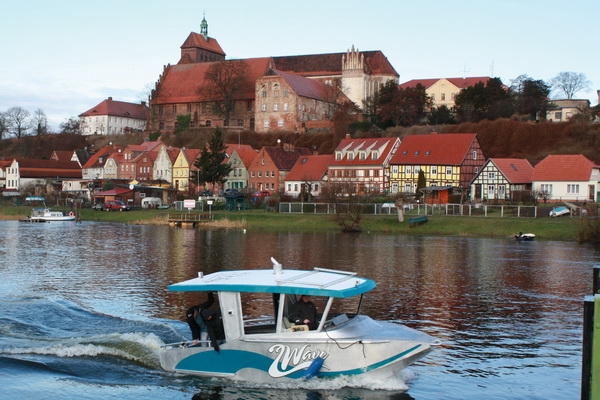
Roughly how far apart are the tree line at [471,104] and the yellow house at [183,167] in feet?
104

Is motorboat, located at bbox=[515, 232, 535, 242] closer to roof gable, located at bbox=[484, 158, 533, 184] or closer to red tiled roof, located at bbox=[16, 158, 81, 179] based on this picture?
roof gable, located at bbox=[484, 158, 533, 184]

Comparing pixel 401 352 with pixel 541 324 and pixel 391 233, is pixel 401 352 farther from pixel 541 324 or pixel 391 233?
pixel 391 233

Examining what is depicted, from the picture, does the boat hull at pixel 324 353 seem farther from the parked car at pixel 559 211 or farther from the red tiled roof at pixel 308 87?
the red tiled roof at pixel 308 87

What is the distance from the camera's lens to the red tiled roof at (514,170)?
8869 centimetres

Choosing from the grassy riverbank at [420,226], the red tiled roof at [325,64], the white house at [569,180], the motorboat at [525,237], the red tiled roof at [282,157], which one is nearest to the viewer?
the motorboat at [525,237]

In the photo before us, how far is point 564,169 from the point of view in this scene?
84.9 m

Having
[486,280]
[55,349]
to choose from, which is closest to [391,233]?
[486,280]

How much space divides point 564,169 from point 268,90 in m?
73.0

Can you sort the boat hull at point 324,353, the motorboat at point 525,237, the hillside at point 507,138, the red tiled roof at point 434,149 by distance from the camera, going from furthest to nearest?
the hillside at point 507,138
the red tiled roof at point 434,149
the motorboat at point 525,237
the boat hull at point 324,353

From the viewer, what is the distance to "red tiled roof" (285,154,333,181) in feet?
347

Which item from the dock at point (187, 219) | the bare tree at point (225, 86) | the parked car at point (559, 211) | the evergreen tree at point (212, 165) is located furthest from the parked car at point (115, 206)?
the parked car at point (559, 211)

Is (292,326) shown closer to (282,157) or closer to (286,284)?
(286,284)

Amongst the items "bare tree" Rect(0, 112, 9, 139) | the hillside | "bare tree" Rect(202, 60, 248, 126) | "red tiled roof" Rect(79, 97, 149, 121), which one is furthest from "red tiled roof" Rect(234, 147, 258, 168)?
"bare tree" Rect(0, 112, 9, 139)

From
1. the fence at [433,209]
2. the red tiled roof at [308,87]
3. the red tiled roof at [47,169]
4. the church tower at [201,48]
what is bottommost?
the fence at [433,209]
